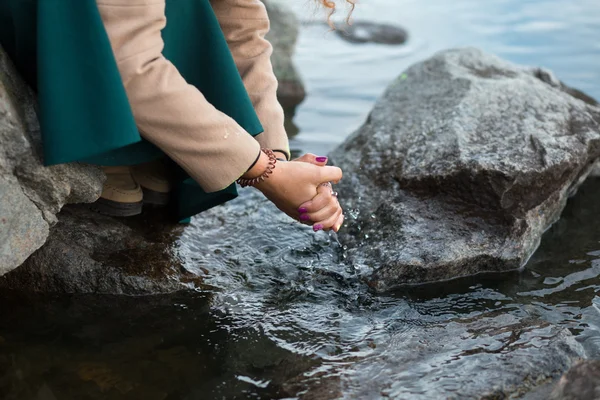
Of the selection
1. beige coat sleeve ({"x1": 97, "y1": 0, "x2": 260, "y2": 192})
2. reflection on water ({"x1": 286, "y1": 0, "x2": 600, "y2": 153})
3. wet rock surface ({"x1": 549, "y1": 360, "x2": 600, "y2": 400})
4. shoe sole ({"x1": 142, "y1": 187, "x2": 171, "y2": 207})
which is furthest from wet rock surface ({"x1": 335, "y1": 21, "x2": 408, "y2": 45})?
Answer: wet rock surface ({"x1": 549, "y1": 360, "x2": 600, "y2": 400})

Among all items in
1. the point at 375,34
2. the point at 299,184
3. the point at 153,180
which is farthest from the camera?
the point at 375,34

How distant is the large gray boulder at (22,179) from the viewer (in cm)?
220

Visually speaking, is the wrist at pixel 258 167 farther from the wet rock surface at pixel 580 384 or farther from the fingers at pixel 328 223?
the wet rock surface at pixel 580 384

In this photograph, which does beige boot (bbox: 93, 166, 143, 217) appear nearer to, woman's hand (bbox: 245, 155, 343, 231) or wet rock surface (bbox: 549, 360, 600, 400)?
woman's hand (bbox: 245, 155, 343, 231)

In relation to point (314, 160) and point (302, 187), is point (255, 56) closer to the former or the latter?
point (314, 160)

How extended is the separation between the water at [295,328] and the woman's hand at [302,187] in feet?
1.28

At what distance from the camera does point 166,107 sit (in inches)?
87.8

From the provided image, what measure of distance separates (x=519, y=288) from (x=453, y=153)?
0.69 metres

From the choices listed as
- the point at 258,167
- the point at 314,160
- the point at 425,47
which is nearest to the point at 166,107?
the point at 258,167

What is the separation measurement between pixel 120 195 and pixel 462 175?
1490mm

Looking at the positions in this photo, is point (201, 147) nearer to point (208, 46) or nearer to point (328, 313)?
point (208, 46)

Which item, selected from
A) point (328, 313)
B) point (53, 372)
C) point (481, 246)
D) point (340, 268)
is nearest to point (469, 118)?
point (481, 246)

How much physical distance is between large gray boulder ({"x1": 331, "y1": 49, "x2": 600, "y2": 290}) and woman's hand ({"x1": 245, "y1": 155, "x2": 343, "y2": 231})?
0.47 metres

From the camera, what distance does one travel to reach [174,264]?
9.77 feet
